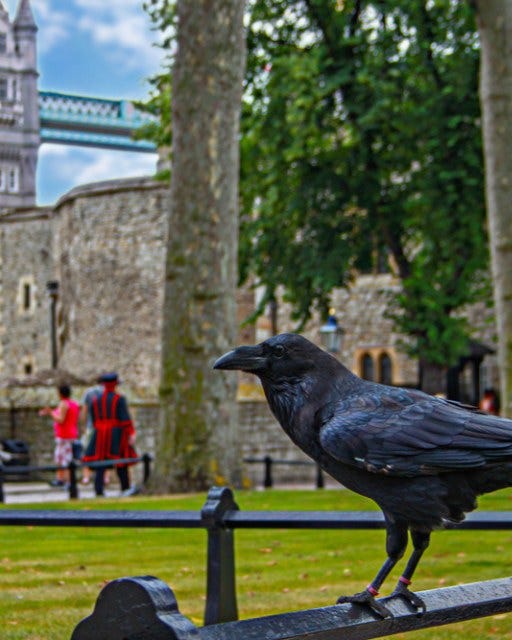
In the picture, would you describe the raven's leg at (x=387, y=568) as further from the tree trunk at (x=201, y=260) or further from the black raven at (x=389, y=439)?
the tree trunk at (x=201, y=260)

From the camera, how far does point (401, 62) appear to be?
916 inches

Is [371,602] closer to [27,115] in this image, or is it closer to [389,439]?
[389,439]

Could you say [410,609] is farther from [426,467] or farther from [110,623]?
[110,623]

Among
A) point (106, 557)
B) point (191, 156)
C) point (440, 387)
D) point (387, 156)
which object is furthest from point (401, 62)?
point (106, 557)

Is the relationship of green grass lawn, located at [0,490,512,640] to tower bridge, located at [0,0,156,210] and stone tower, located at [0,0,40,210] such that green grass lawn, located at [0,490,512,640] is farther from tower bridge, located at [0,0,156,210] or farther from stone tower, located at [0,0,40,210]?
stone tower, located at [0,0,40,210]

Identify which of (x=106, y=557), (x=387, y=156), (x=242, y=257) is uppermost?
(x=387, y=156)

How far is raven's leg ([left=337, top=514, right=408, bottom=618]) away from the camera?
2.39 metres

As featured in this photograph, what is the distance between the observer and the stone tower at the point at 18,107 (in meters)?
89.1

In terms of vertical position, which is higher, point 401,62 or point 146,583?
point 401,62

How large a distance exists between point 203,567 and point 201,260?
6681mm

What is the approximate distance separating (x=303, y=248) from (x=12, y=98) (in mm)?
68397

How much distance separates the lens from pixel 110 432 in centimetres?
1570

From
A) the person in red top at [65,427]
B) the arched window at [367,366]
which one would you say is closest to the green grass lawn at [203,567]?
the person in red top at [65,427]

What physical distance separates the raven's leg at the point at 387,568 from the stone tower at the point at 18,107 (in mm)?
87595
